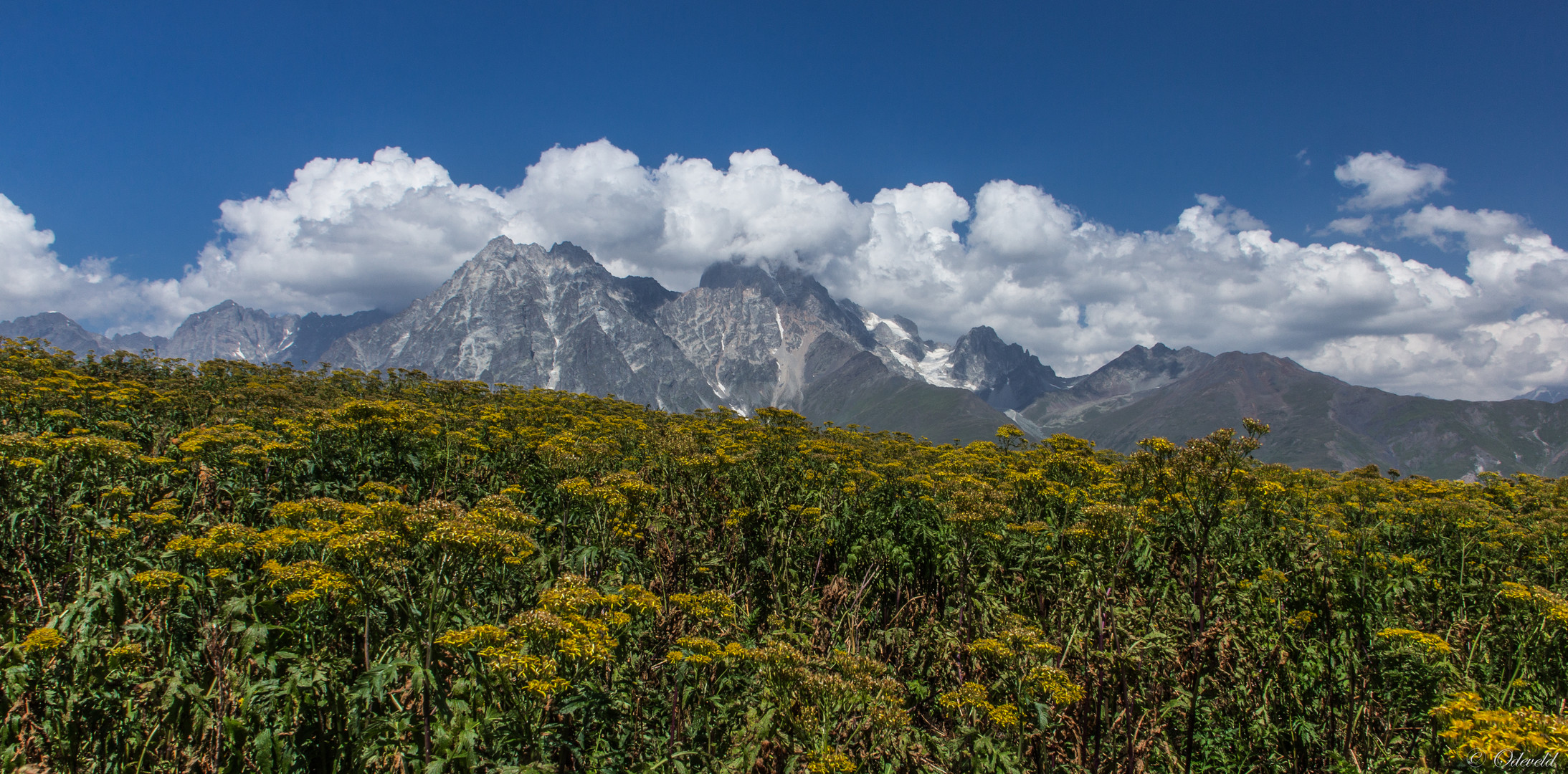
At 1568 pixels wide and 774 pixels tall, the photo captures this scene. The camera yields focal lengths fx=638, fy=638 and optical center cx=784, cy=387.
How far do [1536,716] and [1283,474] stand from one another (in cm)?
993

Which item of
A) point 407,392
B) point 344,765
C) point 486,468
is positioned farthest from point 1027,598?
point 407,392

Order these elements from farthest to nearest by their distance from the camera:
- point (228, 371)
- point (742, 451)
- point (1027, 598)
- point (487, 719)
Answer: point (228, 371), point (742, 451), point (1027, 598), point (487, 719)

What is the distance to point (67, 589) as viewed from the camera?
20.8ft

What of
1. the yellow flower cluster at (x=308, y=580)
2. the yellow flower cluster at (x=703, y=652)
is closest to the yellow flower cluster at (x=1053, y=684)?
the yellow flower cluster at (x=703, y=652)

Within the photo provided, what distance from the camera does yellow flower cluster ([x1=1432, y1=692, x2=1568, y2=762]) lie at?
11.6 ft

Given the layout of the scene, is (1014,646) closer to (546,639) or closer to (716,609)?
(716,609)

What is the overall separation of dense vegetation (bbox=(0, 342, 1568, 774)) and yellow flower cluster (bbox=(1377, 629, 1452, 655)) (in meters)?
0.04

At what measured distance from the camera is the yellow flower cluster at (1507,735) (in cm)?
353

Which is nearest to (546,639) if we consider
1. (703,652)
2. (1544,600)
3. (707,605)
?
(703,652)

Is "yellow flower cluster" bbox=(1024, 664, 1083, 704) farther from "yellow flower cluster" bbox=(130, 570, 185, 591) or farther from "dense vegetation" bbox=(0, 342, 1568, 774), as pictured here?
"yellow flower cluster" bbox=(130, 570, 185, 591)

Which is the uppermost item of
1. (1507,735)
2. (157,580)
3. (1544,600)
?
(157,580)

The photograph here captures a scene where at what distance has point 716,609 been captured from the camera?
5750 millimetres

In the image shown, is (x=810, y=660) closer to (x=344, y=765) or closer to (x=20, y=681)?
(x=344, y=765)

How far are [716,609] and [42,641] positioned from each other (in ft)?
15.7
